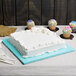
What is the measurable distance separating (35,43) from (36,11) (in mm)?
554

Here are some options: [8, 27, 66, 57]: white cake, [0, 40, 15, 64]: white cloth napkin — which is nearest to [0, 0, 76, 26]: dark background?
[8, 27, 66, 57]: white cake

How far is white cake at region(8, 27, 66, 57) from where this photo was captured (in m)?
1.14

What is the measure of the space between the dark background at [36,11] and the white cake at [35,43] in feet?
1.21

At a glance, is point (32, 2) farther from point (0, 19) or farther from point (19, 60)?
point (19, 60)

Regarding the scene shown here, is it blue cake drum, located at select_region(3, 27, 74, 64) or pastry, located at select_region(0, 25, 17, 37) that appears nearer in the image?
blue cake drum, located at select_region(3, 27, 74, 64)

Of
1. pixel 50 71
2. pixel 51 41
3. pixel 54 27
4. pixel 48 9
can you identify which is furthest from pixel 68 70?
pixel 48 9

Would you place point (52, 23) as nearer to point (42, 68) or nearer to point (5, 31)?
point (5, 31)

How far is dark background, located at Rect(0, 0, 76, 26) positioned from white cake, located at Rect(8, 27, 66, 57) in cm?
37

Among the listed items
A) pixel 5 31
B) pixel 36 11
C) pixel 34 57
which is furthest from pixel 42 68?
pixel 36 11

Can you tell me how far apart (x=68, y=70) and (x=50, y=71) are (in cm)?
9

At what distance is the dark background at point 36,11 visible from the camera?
1.66m

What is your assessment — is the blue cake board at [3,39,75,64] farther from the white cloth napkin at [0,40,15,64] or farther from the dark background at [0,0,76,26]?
the dark background at [0,0,76,26]

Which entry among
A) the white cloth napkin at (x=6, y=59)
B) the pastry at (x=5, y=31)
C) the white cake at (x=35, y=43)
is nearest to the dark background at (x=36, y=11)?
the pastry at (x=5, y=31)

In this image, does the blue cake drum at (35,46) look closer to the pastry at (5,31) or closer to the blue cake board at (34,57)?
the blue cake board at (34,57)
